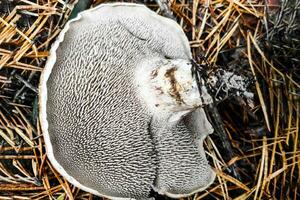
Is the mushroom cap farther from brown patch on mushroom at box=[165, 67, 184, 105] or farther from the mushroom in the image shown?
brown patch on mushroom at box=[165, 67, 184, 105]

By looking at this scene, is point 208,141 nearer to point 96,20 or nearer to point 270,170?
point 270,170

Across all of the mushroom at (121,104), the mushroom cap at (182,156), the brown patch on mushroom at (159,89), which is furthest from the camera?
the mushroom cap at (182,156)

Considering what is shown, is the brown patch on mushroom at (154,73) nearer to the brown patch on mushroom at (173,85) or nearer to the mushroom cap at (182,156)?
the brown patch on mushroom at (173,85)

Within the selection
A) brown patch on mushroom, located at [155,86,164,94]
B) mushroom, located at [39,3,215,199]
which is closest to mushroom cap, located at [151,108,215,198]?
mushroom, located at [39,3,215,199]

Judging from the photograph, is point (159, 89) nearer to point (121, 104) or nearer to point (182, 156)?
point (121, 104)

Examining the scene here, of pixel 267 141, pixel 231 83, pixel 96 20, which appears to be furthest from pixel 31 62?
pixel 267 141

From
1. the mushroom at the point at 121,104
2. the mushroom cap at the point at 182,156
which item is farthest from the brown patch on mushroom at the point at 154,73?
the mushroom cap at the point at 182,156

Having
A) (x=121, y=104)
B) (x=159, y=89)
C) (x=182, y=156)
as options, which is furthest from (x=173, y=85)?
(x=182, y=156)

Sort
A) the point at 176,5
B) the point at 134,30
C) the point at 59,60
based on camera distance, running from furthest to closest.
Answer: the point at 176,5, the point at 134,30, the point at 59,60
